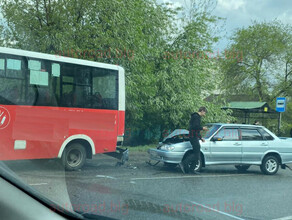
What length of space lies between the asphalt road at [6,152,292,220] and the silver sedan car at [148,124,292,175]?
1.18 ft

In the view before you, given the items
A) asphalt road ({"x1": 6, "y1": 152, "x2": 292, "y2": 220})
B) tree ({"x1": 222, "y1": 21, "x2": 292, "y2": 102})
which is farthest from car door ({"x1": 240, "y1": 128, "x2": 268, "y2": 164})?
tree ({"x1": 222, "y1": 21, "x2": 292, "y2": 102})

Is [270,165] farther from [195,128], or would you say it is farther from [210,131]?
[195,128]

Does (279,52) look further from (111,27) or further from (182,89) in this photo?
(111,27)

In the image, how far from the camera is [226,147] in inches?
363

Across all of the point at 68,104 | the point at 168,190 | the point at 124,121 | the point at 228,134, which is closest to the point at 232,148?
the point at 228,134

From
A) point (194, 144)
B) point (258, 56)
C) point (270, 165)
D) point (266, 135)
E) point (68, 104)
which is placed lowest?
point (270, 165)

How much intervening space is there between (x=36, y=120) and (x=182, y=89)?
9234mm

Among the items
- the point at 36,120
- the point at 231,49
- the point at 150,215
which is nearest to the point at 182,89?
the point at 231,49

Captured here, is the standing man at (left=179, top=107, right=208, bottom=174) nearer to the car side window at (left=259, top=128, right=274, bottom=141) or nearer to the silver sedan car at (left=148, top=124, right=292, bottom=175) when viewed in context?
the silver sedan car at (left=148, top=124, right=292, bottom=175)

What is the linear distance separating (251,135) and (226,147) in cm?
94

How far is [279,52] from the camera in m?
18.4

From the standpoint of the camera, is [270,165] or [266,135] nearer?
[270,165]

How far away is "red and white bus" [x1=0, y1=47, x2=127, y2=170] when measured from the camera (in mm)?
6297

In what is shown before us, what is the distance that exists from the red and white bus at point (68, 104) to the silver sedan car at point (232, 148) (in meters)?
1.34
